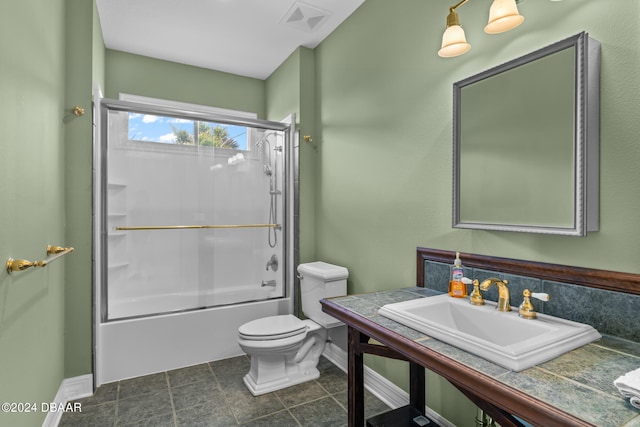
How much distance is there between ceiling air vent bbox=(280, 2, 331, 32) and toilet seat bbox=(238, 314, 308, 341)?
2.26 meters

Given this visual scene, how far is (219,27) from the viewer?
276 cm

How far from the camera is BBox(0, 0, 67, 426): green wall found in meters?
1.22

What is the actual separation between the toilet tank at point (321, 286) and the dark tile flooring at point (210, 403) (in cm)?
40

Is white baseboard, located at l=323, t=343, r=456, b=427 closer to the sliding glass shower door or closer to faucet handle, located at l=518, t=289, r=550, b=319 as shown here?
faucet handle, located at l=518, t=289, r=550, b=319

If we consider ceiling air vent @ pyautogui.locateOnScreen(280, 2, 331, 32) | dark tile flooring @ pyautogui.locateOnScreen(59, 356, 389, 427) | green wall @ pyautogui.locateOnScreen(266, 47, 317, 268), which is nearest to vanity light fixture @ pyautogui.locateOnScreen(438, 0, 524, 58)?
ceiling air vent @ pyautogui.locateOnScreen(280, 2, 331, 32)

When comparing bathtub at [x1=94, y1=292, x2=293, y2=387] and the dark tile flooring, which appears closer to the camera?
the dark tile flooring

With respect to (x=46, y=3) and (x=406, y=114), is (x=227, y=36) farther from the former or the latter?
(x=406, y=114)

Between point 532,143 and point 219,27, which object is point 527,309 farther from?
point 219,27

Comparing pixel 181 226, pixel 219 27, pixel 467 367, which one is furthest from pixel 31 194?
pixel 219 27

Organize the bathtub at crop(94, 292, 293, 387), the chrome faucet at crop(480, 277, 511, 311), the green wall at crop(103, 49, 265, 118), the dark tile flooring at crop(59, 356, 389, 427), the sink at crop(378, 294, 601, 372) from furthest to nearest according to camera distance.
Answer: the green wall at crop(103, 49, 265, 118), the bathtub at crop(94, 292, 293, 387), the dark tile flooring at crop(59, 356, 389, 427), the chrome faucet at crop(480, 277, 511, 311), the sink at crop(378, 294, 601, 372)

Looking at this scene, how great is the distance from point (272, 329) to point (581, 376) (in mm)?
1761

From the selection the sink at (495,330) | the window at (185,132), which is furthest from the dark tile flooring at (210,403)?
the window at (185,132)

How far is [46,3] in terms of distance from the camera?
5.67ft

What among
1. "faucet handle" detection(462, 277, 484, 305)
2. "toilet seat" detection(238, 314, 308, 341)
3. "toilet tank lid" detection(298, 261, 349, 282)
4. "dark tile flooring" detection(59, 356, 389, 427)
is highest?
"faucet handle" detection(462, 277, 484, 305)
